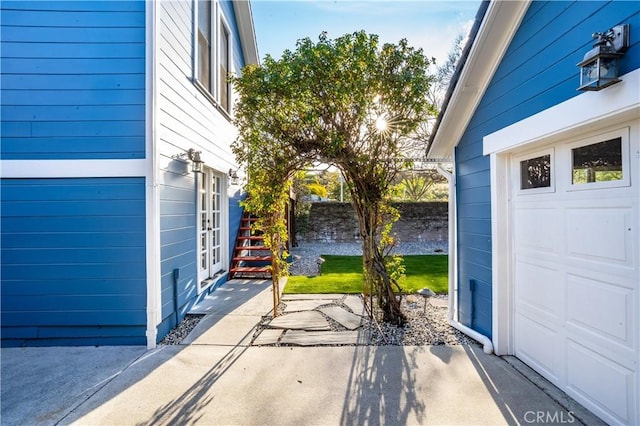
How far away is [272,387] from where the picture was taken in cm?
305

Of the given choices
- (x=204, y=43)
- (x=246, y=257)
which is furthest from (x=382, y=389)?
(x=204, y=43)

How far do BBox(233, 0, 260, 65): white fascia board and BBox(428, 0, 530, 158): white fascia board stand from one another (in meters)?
5.94

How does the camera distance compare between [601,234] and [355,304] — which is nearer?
[601,234]

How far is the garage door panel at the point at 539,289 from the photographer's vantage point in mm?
2996

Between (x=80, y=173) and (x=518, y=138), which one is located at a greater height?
(x=518, y=138)

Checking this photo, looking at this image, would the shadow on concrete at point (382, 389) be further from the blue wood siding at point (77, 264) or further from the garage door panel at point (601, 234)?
the blue wood siding at point (77, 264)

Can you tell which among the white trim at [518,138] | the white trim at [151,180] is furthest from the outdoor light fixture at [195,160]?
the white trim at [518,138]

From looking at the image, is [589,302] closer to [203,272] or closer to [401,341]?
[401,341]

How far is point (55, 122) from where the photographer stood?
392 centimetres

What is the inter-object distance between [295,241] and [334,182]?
10356mm

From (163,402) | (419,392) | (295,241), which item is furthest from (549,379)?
(295,241)

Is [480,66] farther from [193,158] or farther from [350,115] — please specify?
Result: [193,158]

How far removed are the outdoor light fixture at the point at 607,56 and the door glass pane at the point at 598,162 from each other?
0.49 metres

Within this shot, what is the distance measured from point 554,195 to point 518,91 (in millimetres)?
1169
